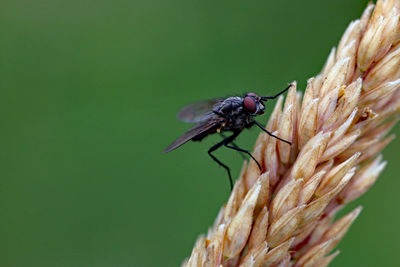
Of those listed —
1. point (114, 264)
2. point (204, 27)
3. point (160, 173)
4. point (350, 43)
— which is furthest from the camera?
point (204, 27)

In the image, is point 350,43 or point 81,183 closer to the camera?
point 350,43

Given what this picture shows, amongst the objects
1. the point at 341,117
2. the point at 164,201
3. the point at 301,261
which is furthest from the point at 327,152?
the point at 164,201

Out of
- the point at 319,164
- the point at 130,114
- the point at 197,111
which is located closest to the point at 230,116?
the point at 197,111

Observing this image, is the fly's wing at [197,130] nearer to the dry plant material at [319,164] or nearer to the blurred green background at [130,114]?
the dry plant material at [319,164]

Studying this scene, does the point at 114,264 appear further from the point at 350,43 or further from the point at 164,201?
the point at 350,43

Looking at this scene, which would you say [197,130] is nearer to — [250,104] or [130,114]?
[250,104]

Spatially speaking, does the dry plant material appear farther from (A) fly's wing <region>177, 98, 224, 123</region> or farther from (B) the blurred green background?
(B) the blurred green background
